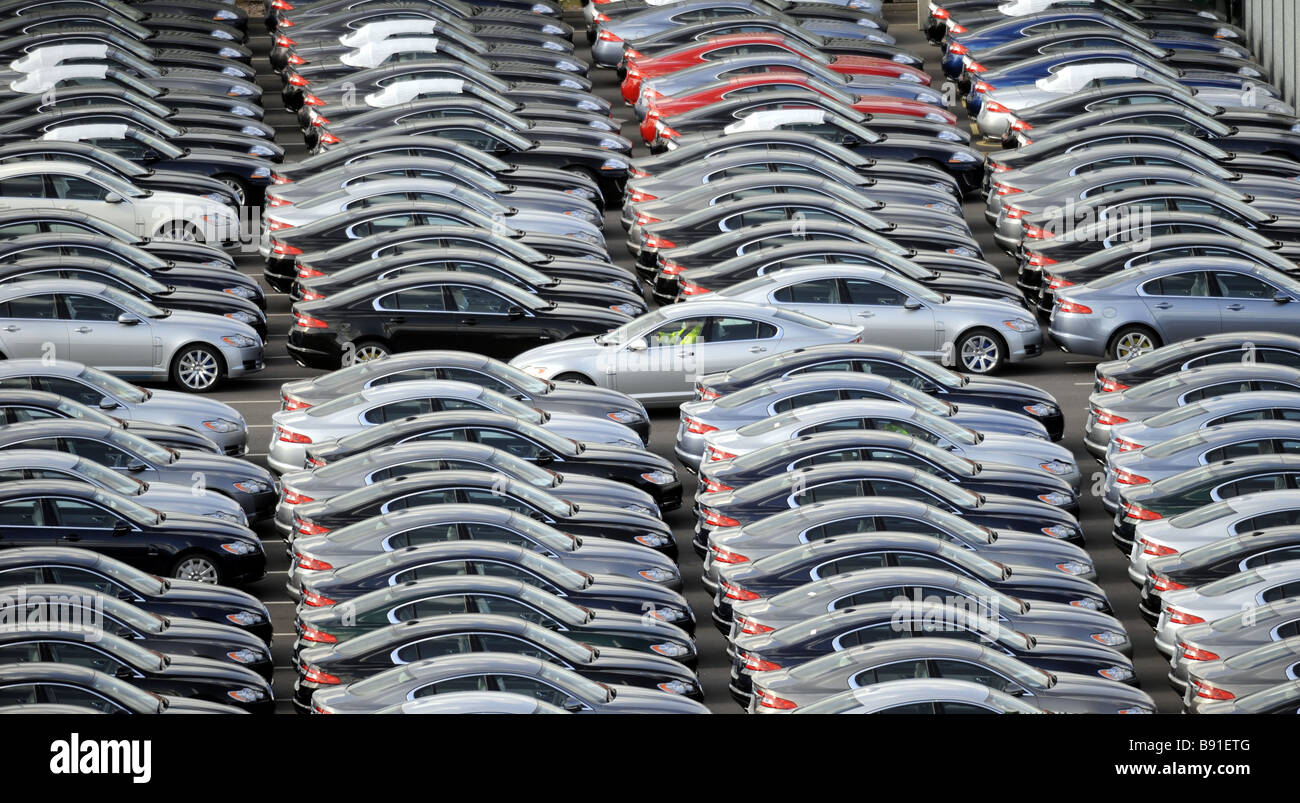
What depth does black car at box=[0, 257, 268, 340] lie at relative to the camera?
30656 mm

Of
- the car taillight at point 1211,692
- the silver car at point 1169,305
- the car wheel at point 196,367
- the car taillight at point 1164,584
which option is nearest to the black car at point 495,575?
the car taillight at point 1164,584

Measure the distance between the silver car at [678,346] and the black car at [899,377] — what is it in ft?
3.80

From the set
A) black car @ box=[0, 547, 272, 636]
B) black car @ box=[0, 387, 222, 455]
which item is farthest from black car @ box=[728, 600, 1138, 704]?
black car @ box=[0, 387, 222, 455]

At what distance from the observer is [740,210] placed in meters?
32.6

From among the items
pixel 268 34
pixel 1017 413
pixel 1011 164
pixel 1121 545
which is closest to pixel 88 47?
pixel 268 34

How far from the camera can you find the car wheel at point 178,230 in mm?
33750

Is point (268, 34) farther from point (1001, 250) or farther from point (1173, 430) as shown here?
point (1173, 430)

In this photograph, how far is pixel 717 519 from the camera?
2498 centimetres

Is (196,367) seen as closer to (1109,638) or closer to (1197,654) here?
(1109,638)

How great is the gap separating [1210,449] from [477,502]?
→ 760 cm

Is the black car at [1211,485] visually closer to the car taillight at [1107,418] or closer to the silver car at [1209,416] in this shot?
the silver car at [1209,416]

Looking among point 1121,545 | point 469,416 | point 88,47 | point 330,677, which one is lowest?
point 330,677
